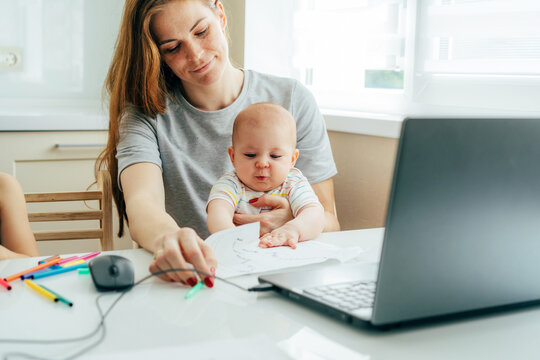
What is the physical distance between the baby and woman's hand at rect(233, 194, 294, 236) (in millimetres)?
15

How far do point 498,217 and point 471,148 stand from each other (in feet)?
0.33

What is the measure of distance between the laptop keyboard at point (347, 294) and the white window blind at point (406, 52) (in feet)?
3.19

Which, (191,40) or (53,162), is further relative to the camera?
(53,162)

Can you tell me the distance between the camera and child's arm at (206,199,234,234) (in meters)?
1.20

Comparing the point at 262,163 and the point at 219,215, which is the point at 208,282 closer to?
the point at 219,215

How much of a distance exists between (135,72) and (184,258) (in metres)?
0.80

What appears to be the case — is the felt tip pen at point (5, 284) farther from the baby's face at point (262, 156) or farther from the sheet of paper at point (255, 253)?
the baby's face at point (262, 156)

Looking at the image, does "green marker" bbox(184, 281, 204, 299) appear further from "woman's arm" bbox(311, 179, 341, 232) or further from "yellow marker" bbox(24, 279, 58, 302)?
"woman's arm" bbox(311, 179, 341, 232)

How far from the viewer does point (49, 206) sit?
2.44 metres

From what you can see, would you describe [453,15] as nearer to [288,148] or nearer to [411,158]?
[288,148]

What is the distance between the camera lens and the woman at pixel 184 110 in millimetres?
1421

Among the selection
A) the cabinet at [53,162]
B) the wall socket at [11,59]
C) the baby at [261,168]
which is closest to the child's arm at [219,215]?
the baby at [261,168]

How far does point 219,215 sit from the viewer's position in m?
1.22

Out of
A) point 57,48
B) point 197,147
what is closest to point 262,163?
point 197,147
